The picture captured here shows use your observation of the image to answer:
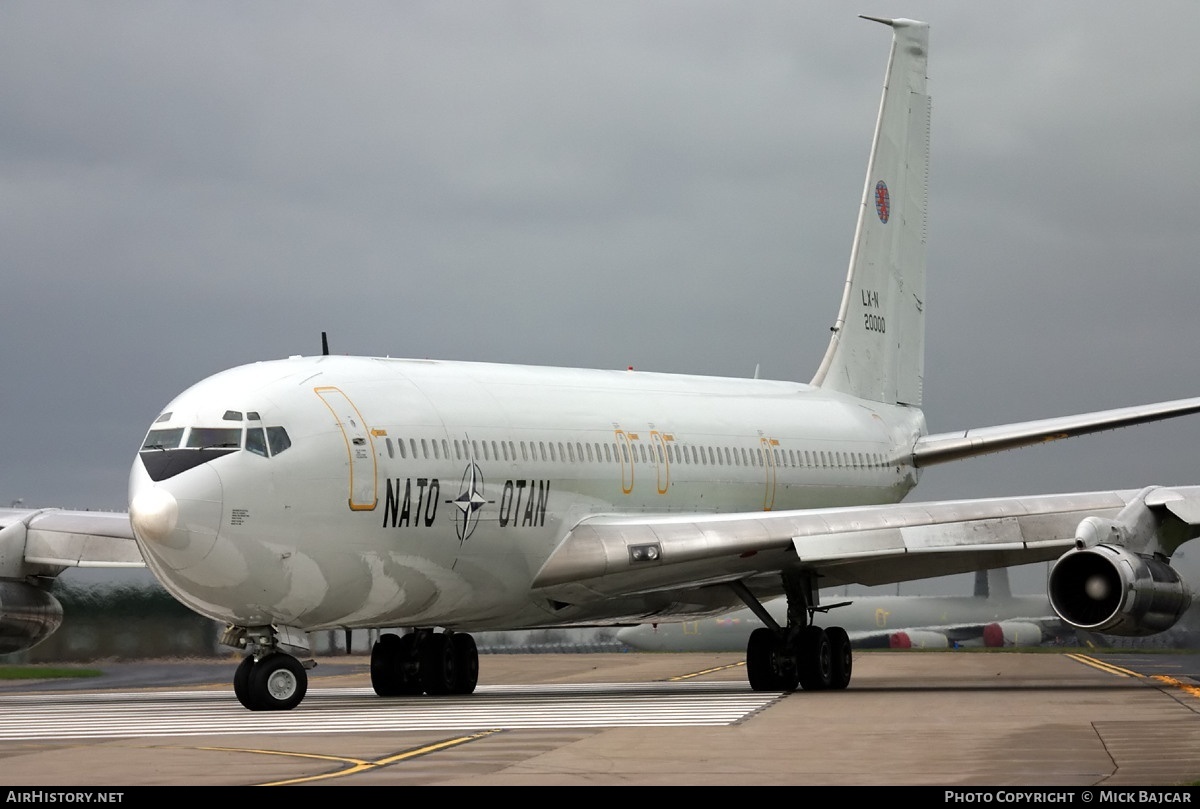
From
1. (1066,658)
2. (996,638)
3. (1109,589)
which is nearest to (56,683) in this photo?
(1109,589)

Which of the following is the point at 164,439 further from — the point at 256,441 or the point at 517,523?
the point at 517,523

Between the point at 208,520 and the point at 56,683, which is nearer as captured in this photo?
the point at 208,520

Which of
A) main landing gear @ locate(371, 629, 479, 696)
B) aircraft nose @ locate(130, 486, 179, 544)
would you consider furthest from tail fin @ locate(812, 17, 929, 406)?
aircraft nose @ locate(130, 486, 179, 544)

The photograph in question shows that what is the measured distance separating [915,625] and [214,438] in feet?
201

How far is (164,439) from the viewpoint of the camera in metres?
21.2

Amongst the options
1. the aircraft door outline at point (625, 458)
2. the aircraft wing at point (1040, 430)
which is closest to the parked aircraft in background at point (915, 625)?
the aircraft wing at point (1040, 430)

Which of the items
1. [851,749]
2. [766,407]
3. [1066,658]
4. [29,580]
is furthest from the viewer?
[1066,658]

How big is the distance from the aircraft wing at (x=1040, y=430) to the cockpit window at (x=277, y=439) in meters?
13.5

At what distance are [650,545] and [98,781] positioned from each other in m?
12.6

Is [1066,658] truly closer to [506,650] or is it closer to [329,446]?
[506,650]

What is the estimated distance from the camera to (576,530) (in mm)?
25297

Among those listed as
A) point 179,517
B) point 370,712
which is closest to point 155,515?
point 179,517

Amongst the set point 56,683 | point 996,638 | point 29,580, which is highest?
point 29,580

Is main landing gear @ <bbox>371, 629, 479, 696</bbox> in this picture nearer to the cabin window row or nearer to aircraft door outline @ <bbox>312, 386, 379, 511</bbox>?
the cabin window row
